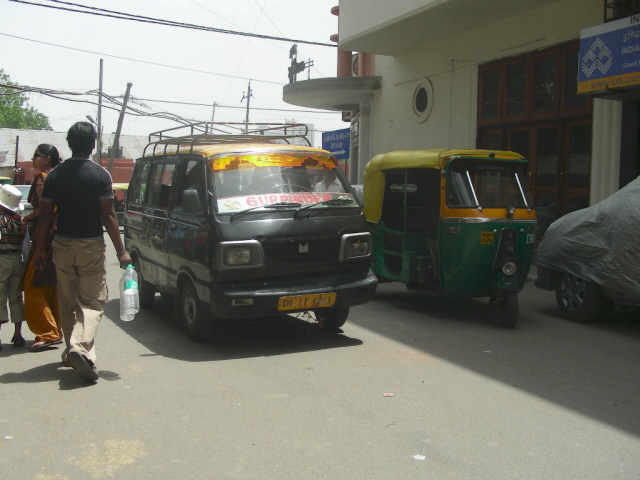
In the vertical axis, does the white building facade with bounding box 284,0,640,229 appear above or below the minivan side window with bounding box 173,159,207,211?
above

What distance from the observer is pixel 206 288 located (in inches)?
257

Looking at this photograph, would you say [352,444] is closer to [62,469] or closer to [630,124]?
[62,469]

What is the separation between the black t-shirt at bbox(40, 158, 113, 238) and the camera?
5594mm

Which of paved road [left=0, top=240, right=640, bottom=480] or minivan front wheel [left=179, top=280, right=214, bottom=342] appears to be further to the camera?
minivan front wheel [left=179, top=280, right=214, bottom=342]

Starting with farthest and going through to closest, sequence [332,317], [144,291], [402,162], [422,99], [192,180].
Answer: [422,99]
[402,162]
[144,291]
[332,317]
[192,180]

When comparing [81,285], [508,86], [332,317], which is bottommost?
[332,317]

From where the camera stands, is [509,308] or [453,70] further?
[453,70]

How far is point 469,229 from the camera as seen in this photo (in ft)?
25.9

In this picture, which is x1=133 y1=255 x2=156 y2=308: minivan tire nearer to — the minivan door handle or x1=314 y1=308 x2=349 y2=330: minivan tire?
the minivan door handle

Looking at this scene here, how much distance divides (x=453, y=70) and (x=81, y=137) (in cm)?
1213

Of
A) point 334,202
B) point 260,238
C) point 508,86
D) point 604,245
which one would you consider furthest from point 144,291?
point 508,86

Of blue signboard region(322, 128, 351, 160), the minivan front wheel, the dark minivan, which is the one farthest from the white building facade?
the minivan front wheel

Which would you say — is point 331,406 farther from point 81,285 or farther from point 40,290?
point 40,290

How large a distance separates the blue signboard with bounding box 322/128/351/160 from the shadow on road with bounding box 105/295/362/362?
12725 millimetres
